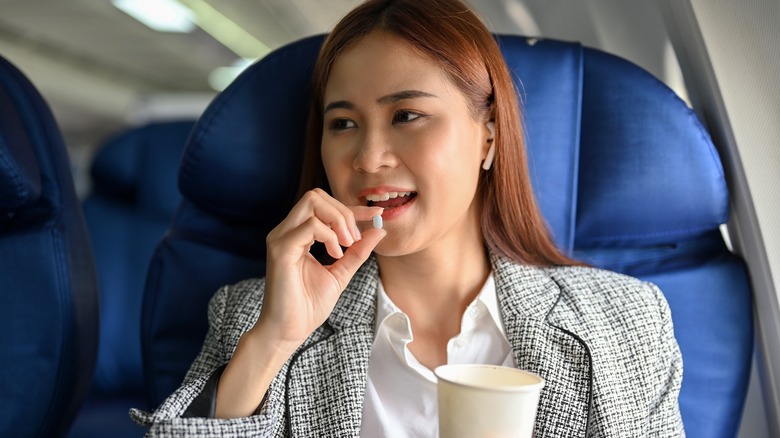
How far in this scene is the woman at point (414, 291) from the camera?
1.37m

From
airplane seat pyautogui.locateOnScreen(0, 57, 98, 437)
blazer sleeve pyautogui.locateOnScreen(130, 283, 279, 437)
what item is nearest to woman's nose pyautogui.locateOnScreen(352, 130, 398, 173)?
blazer sleeve pyautogui.locateOnScreen(130, 283, 279, 437)

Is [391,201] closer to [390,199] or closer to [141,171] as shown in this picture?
[390,199]

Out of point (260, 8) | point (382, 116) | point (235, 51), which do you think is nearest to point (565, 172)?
point (382, 116)

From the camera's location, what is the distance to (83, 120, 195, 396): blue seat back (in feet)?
10.1

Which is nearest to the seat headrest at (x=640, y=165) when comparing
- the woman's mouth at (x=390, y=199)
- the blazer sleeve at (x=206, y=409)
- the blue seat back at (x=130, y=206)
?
the woman's mouth at (x=390, y=199)

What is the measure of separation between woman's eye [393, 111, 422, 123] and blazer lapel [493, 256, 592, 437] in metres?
0.36

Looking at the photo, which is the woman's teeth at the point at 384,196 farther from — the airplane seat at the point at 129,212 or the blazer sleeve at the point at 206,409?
the airplane seat at the point at 129,212

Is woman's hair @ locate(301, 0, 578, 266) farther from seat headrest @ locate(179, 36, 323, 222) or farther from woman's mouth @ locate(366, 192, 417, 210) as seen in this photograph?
woman's mouth @ locate(366, 192, 417, 210)

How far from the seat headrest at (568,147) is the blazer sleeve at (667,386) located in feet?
0.71

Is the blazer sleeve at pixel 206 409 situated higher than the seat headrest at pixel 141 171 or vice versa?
the seat headrest at pixel 141 171

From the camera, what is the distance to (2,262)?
1.69 m

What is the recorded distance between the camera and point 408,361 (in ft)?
5.13

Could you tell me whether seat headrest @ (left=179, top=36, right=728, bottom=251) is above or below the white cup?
above

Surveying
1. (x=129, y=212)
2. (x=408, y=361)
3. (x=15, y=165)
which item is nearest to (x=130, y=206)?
(x=129, y=212)
